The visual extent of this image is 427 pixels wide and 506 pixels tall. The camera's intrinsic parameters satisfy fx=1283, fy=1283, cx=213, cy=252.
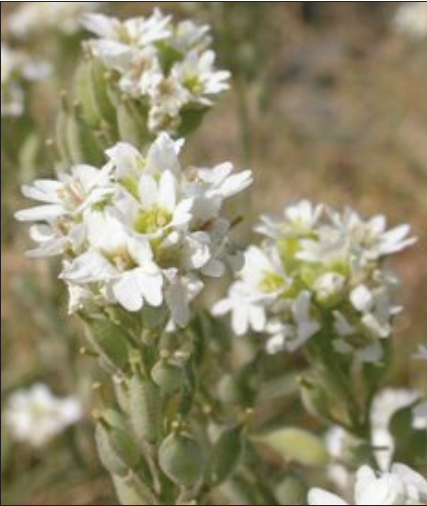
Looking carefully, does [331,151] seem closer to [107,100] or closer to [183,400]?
[107,100]

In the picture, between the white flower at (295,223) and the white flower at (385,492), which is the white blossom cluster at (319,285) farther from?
the white flower at (385,492)

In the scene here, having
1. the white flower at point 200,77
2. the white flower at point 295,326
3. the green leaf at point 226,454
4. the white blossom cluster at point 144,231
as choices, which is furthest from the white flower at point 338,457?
the white blossom cluster at point 144,231

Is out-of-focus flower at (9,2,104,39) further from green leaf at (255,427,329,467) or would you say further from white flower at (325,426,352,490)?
green leaf at (255,427,329,467)

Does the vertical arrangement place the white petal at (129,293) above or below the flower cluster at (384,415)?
above

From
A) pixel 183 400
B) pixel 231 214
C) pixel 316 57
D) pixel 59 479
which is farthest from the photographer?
pixel 316 57

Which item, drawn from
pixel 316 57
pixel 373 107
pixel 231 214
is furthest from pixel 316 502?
pixel 316 57

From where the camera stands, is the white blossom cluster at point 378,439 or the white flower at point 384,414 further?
the white flower at point 384,414
